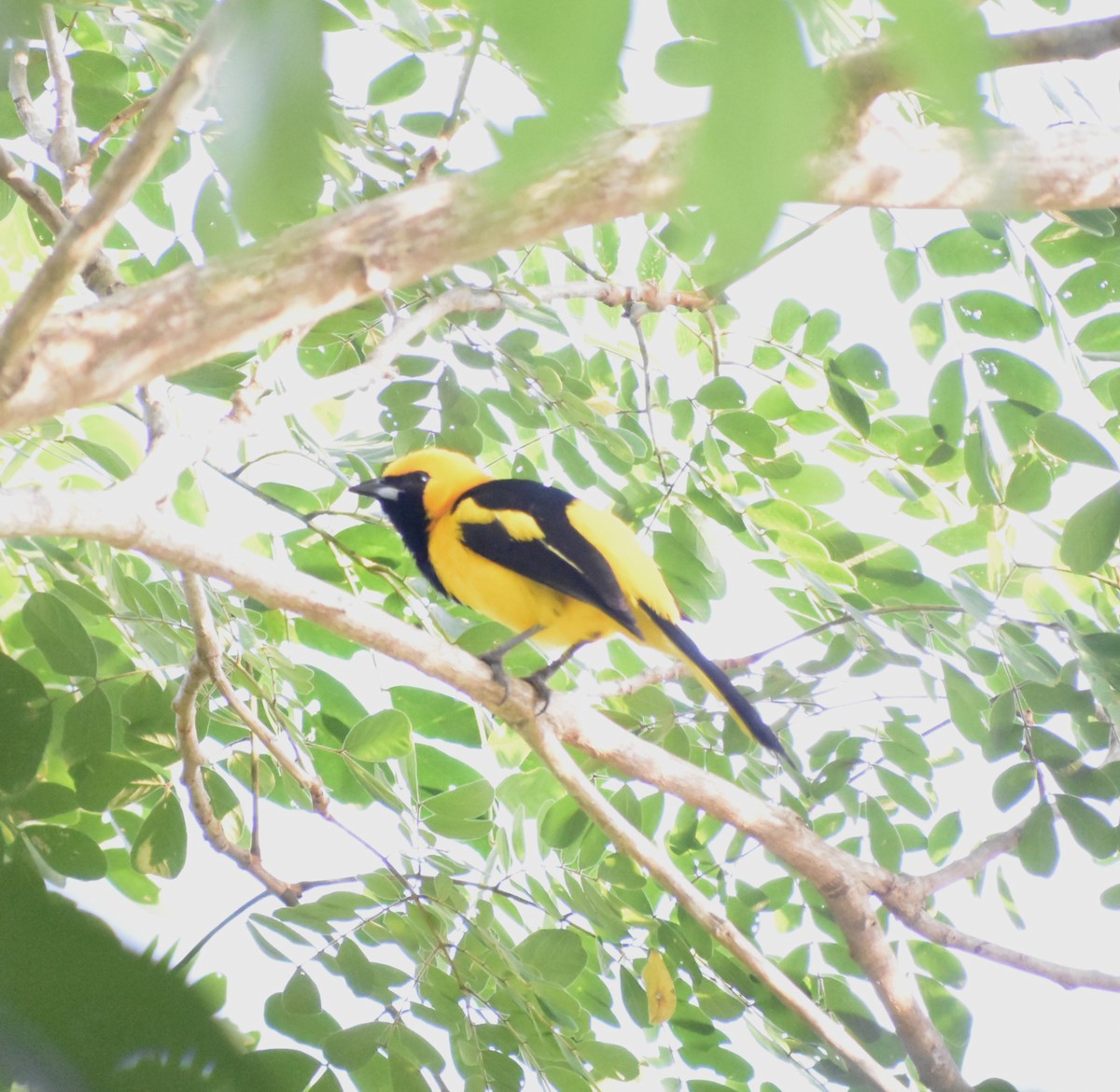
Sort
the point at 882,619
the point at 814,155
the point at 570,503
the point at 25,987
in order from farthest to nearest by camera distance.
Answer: the point at 570,503
the point at 882,619
the point at 814,155
the point at 25,987

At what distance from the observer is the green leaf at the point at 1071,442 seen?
11.4 feet

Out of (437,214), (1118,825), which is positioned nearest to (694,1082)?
(1118,825)

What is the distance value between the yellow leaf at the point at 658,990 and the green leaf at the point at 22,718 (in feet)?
6.44

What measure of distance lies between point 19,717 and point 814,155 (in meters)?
2.49

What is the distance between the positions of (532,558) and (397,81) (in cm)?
174

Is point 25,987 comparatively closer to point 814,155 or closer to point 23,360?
point 814,155

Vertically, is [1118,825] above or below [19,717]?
below

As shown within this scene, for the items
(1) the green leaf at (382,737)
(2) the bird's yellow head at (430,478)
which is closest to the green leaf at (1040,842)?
(1) the green leaf at (382,737)

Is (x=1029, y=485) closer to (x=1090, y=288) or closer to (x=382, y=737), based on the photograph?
(x=1090, y=288)

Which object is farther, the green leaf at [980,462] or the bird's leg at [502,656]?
the green leaf at [980,462]

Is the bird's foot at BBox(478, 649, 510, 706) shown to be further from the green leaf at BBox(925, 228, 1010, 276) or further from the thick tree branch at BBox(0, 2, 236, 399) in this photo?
the thick tree branch at BBox(0, 2, 236, 399)

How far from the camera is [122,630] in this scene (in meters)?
3.71

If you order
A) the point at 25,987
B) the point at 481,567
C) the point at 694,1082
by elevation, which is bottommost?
the point at 694,1082

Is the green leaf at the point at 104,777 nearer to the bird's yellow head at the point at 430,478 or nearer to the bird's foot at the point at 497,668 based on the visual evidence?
the bird's foot at the point at 497,668
